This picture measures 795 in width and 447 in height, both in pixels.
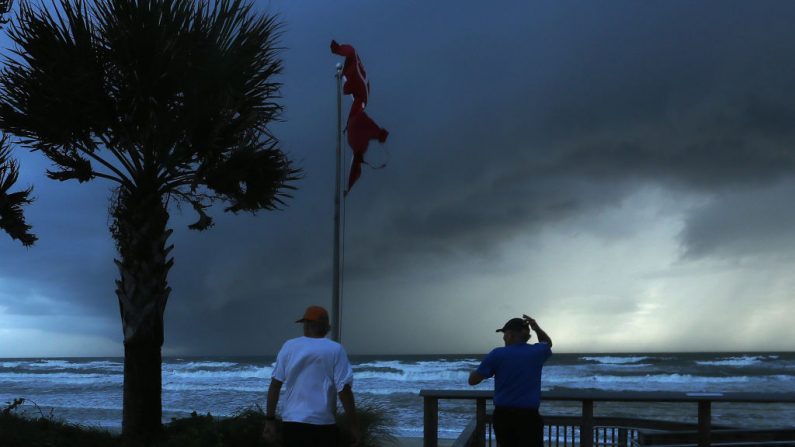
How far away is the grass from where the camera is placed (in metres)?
8.59

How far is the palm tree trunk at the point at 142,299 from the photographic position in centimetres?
896

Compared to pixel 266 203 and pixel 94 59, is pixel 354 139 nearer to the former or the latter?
pixel 266 203

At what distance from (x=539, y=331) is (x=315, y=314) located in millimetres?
2071

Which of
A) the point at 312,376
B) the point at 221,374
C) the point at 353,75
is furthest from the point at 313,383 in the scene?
the point at 221,374

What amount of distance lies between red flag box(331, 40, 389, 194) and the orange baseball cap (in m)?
6.00

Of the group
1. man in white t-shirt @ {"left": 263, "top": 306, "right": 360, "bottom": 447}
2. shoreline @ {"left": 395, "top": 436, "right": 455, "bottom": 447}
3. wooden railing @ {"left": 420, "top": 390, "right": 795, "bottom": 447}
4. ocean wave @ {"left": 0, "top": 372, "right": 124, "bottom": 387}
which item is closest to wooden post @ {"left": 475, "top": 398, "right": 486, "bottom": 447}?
wooden railing @ {"left": 420, "top": 390, "right": 795, "bottom": 447}

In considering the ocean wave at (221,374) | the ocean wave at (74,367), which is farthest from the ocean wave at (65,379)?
the ocean wave at (74,367)

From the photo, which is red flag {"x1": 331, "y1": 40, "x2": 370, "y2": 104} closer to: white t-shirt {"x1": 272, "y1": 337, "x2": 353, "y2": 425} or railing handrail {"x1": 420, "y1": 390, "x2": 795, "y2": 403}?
railing handrail {"x1": 420, "y1": 390, "x2": 795, "y2": 403}

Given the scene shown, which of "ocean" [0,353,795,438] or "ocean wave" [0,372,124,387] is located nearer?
"ocean" [0,353,795,438]

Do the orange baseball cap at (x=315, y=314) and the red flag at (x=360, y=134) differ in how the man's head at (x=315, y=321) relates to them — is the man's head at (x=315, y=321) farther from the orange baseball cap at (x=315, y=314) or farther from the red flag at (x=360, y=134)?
the red flag at (x=360, y=134)

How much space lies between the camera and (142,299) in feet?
29.8

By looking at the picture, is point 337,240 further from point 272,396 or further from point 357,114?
point 272,396

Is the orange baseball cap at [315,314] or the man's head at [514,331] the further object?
the man's head at [514,331]

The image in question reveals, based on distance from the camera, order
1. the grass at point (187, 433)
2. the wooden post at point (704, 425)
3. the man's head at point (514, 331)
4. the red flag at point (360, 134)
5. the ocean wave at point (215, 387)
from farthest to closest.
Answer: the ocean wave at point (215, 387)
the red flag at point (360, 134)
the grass at point (187, 433)
the wooden post at point (704, 425)
the man's head at point (514, 331)
